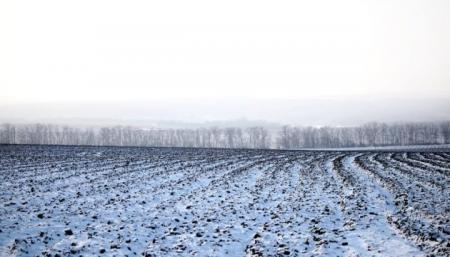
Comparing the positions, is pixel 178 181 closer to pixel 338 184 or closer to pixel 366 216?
pixel 338 184

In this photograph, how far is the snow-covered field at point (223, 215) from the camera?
Result: 35.1ft

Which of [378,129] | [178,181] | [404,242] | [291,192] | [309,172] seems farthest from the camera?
[378,129]

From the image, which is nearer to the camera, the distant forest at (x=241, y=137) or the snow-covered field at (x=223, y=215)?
the snow-covered field at (x=223, y=215)

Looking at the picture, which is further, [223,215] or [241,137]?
[241,137]

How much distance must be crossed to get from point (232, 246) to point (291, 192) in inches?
363

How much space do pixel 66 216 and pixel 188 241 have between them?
6.35 metres

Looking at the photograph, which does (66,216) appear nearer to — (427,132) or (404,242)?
(404,242)

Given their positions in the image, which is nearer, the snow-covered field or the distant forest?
the snow-covered field

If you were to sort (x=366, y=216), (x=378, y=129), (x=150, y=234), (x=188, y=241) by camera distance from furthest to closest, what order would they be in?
(x=378, y=129) < (x=366, y=216) < (x=150, y=234) < (x=188, y=241)

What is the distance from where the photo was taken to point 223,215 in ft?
48.5

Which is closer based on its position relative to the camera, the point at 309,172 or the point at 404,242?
the point at 404,242

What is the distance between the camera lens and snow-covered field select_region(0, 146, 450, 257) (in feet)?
35.1

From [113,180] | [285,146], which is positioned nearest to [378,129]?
[285,146]

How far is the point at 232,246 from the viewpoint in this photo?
11039 millimetres
